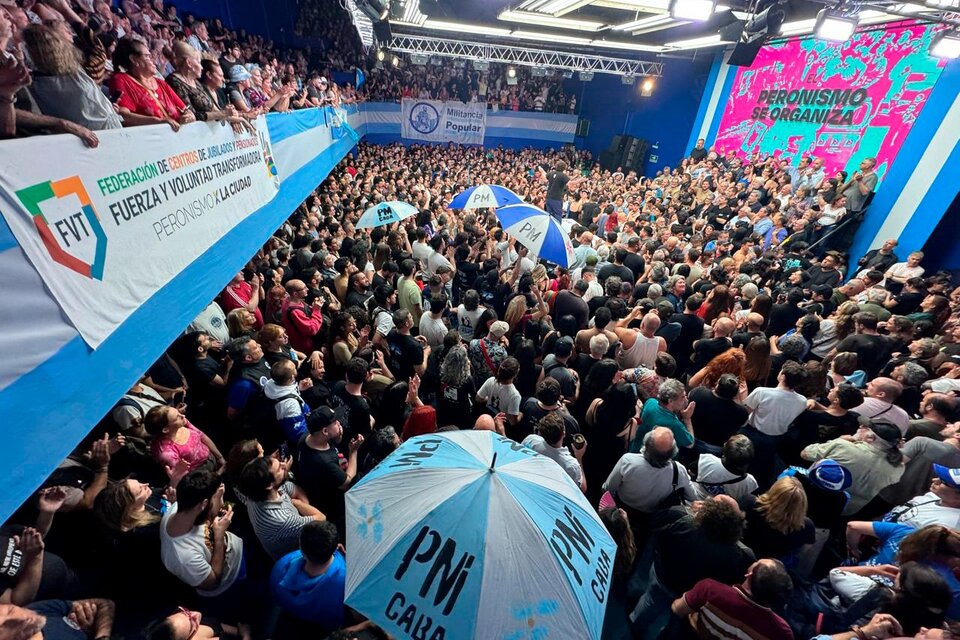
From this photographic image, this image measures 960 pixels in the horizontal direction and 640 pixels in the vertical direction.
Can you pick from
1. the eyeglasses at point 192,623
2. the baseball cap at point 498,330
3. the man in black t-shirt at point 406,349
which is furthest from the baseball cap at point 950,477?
the eyeglasses at point 192,623

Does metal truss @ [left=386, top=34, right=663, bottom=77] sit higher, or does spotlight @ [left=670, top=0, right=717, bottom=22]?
metal truss @ [left=386, top=34, right=663, bottom=77]

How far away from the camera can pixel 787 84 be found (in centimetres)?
1204

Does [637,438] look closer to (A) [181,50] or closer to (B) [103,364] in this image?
(B) [103,364]

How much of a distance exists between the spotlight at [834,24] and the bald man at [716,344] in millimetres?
6102

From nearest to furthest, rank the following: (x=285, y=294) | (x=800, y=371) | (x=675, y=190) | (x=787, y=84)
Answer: (x=800, y=371), (x=285, y=294), (x=787, y=84), (x=675, y=190)

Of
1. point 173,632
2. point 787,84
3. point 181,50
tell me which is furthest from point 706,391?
point 787,84

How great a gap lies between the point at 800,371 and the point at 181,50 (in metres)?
6.28

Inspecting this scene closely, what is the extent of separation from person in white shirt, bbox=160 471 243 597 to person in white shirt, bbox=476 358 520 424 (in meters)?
2.12

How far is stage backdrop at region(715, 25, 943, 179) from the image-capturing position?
29.4ft

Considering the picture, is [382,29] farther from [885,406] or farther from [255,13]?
[885,406]

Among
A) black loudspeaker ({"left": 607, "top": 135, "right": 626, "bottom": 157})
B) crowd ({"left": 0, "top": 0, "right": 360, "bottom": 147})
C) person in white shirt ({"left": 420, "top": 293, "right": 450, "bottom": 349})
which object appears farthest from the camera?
black loudspeaker ({"left": 607, "top": 135, "right": 626, "bottom": 157})

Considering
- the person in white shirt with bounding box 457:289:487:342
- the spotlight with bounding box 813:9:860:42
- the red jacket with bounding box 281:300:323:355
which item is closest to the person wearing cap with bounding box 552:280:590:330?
the person in white shirt with bounding box 457:289:487:342

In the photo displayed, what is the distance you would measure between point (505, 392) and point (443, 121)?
21.7 m

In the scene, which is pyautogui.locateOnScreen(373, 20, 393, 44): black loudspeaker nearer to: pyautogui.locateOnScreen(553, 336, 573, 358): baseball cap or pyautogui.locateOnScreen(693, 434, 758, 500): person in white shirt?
pyautogui.locateOnScreen(553, 336, 573, 358): baseball cap
